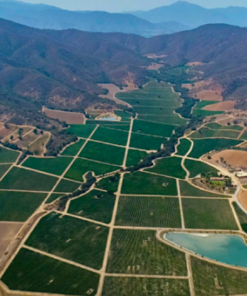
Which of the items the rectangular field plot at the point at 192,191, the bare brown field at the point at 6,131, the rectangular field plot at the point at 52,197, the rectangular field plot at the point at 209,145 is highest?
the rectangular field plot at the point at 192,191

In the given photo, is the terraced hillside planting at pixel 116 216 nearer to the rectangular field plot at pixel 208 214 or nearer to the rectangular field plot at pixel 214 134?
the rectangular field plot at pixel 208 214

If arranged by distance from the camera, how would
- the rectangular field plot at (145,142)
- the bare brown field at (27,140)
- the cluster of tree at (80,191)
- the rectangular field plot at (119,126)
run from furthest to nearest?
1. the rectangular field plot at (119,126)
2. the rectangular field plot at (145,142)
3. the bare brown field at (27,140)
4. the cluster of tree at (80,191)

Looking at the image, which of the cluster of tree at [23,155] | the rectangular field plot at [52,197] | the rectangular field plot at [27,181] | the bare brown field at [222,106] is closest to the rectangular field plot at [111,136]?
the cluster of tree at [23,155]

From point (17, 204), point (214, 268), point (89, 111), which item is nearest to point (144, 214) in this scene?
point (214, 268)

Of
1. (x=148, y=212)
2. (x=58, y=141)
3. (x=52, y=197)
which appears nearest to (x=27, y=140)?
(x=58, y=141)

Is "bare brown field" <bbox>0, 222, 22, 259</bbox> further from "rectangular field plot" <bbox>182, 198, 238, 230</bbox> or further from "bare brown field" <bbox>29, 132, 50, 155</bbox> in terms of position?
"bare brown field" <bbox>29, 132, 50, 155</bbox>

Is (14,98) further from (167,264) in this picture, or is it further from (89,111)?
(167,264)

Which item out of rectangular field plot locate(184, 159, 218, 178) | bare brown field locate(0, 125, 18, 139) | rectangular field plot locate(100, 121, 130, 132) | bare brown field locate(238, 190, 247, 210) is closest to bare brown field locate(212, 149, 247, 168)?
rectangular field plot locate(184, 159, 218, 178)
